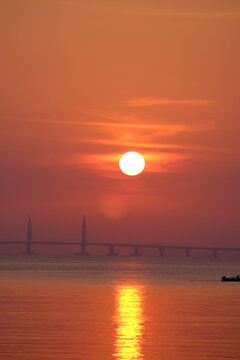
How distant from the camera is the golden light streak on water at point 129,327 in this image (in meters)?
37.1

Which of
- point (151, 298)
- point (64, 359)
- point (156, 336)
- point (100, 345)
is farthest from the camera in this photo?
point (151, 298)

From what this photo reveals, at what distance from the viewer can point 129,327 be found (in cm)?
4809

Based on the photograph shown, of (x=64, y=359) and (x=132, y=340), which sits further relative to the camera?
(x=132, y=340)

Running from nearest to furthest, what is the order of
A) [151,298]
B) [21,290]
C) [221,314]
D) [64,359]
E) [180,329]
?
[64,359]
[180,329]
[221,314]
[151,298]
[21,290]

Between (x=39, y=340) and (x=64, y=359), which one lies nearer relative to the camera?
(x=64, y=359)

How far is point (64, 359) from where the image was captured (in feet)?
116

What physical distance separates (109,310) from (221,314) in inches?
317

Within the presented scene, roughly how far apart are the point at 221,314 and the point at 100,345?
18.7 meters

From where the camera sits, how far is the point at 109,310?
60312mm

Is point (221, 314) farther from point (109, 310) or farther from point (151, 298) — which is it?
point (151, 298)

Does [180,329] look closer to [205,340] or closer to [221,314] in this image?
[205,340]

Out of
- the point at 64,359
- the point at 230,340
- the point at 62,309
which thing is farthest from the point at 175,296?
the point at 64,359

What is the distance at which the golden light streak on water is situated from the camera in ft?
122

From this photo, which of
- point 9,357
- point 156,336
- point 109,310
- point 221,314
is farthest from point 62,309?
point 9,357
